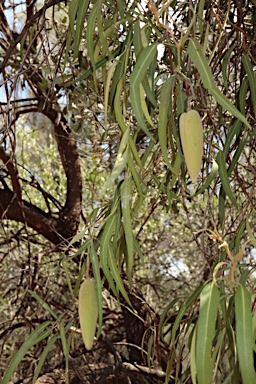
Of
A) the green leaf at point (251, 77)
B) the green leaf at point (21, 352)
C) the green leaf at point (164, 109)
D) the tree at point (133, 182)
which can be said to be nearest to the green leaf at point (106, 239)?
the tree at point (133, 182)

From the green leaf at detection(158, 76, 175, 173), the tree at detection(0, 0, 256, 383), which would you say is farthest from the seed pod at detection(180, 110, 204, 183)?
the green leaf at detection(158, 76, 175, 173)

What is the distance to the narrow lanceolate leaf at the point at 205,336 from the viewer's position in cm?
84

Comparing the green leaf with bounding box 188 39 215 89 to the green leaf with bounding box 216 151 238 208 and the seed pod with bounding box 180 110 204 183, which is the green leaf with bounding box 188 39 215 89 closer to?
the seed pod with bounding box 180 110 204 183

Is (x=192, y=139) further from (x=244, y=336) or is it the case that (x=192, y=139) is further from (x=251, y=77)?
(x=251, y=77)

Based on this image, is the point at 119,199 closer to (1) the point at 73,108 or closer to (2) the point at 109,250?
(2) the point at 109,250

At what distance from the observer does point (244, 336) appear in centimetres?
85

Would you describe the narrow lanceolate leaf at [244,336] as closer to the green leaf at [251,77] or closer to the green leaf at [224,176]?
the green leaf at [224,176]

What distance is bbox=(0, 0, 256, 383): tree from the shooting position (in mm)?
1014

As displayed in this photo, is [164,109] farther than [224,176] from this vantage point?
No

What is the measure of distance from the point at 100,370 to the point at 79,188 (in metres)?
0.70

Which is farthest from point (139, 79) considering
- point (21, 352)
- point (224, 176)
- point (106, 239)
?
point (21, 352)

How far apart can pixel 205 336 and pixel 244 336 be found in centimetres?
5

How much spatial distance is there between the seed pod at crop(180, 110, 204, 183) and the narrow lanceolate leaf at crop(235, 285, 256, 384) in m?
0.18

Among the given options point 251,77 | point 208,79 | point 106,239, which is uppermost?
point 251,77
